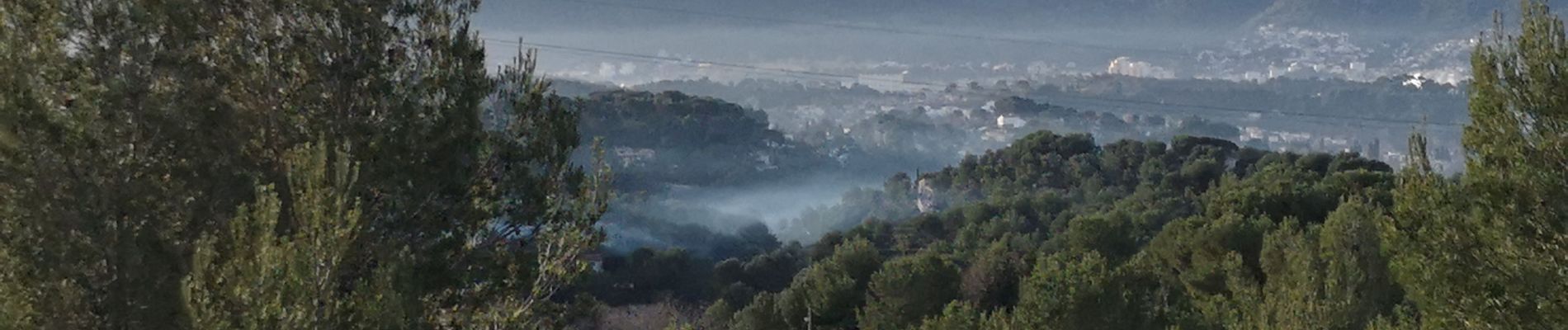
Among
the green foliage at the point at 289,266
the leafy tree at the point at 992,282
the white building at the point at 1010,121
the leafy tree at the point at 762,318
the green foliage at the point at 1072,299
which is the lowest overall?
the leafy tree at the point at 762,318

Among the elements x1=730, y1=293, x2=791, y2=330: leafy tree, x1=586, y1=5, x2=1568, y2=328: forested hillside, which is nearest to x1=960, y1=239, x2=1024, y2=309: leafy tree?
x1=586, y1=5, x2=1568, y2=328: forested hillside

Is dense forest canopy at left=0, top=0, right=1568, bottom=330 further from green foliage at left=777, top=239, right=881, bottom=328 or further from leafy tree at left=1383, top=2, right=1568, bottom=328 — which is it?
green foliage at left=777, top=239, right=881, bottom=328

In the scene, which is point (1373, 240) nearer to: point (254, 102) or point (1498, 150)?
point (1498, 150)

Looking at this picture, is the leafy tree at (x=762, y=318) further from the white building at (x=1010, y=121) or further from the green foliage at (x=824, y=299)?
the white building at (x=1010, y=121)

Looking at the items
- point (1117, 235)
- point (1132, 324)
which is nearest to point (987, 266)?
point (1117, 235)

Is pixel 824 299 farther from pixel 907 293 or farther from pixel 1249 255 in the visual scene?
pixel 1249 255

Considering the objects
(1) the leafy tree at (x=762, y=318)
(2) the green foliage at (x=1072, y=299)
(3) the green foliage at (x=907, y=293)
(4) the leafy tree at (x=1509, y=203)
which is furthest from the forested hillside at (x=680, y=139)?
(4) the leafy tree at (x=1509, y=203)

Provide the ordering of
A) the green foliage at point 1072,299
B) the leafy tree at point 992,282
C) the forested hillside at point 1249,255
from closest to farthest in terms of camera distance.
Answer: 1. the forested hillside at point 1249,255
2. the green foliage at point 1072,299
3. the leafy tree at point 992,282

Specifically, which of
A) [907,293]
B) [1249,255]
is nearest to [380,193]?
[907,293]

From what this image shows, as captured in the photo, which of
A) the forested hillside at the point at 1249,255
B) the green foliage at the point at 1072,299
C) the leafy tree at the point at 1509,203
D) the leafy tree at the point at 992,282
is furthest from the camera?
the leafy tree at the point at 992,282
